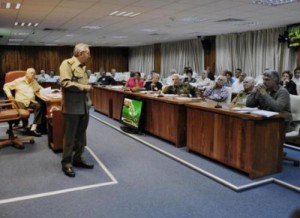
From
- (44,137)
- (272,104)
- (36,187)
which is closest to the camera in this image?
(36,187)

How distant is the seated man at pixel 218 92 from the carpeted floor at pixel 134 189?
118 cm

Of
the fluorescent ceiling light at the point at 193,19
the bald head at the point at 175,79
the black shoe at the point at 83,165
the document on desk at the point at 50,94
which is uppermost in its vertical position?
the fluorescent ceiling light at the point at 193,19

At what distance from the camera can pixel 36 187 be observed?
313cm

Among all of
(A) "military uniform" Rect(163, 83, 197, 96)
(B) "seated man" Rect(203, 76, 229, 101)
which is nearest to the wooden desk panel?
(A) "military uniform" Rect(163, 83, 197, 96)

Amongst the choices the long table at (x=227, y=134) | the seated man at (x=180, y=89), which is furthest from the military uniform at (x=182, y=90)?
the long table at (x=227, y=134)

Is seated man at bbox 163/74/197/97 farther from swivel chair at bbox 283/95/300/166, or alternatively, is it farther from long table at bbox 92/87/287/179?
swivel chair at bbox 283/95/300/166

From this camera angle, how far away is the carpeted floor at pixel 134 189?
266 cm

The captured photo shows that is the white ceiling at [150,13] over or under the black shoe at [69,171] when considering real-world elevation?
over

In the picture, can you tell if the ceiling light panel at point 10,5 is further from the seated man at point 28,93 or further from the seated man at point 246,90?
the seated man at point 246,90

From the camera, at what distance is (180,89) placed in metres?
5.58

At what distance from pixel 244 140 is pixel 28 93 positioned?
3.93 m

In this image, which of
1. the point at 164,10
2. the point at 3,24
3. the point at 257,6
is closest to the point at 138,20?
the point at 164,10

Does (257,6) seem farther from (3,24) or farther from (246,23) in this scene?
(3,24)

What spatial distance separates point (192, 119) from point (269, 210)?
70.5 inches
